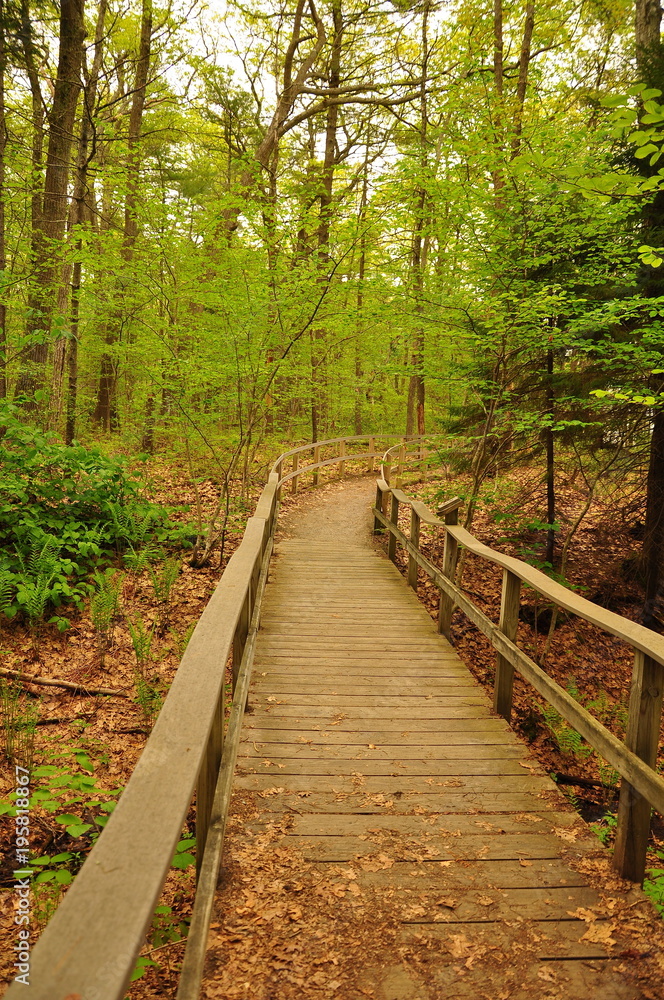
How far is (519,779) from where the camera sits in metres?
3.47

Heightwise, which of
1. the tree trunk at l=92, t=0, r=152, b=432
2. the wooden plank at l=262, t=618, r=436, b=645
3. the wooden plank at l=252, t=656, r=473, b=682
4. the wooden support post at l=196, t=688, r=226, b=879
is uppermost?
the tree trunk at l=92, t=0, r=152, b=432

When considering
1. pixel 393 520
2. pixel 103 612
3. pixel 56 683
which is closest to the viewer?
pixel 56 683

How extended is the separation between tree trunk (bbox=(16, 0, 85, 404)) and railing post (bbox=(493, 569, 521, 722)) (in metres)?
7.30

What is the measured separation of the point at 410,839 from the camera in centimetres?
283

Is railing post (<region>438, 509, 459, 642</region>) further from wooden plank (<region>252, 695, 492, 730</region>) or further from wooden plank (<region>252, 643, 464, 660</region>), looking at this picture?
wooden plank (<region>252, 695, 492, 730</region>)

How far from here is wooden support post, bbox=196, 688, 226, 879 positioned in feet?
6.95

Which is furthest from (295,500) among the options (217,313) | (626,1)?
(626,1)

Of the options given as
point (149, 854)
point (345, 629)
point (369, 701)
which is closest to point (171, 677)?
point (345, 629)

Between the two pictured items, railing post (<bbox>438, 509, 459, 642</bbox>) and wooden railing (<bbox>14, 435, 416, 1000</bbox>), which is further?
railing post (<bbox>438, 509, 459, 642</bbox>)

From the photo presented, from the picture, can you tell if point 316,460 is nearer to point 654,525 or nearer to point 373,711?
point 654,525

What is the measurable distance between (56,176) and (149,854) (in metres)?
10.4

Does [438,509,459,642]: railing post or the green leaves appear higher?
[438,509,459,642]: railing post

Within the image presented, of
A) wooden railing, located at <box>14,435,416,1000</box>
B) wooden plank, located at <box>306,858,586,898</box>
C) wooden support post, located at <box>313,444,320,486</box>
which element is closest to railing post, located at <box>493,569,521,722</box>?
wooden plank, located at <box>306,858,586,898</box>

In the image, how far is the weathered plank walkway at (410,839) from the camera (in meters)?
2.09
